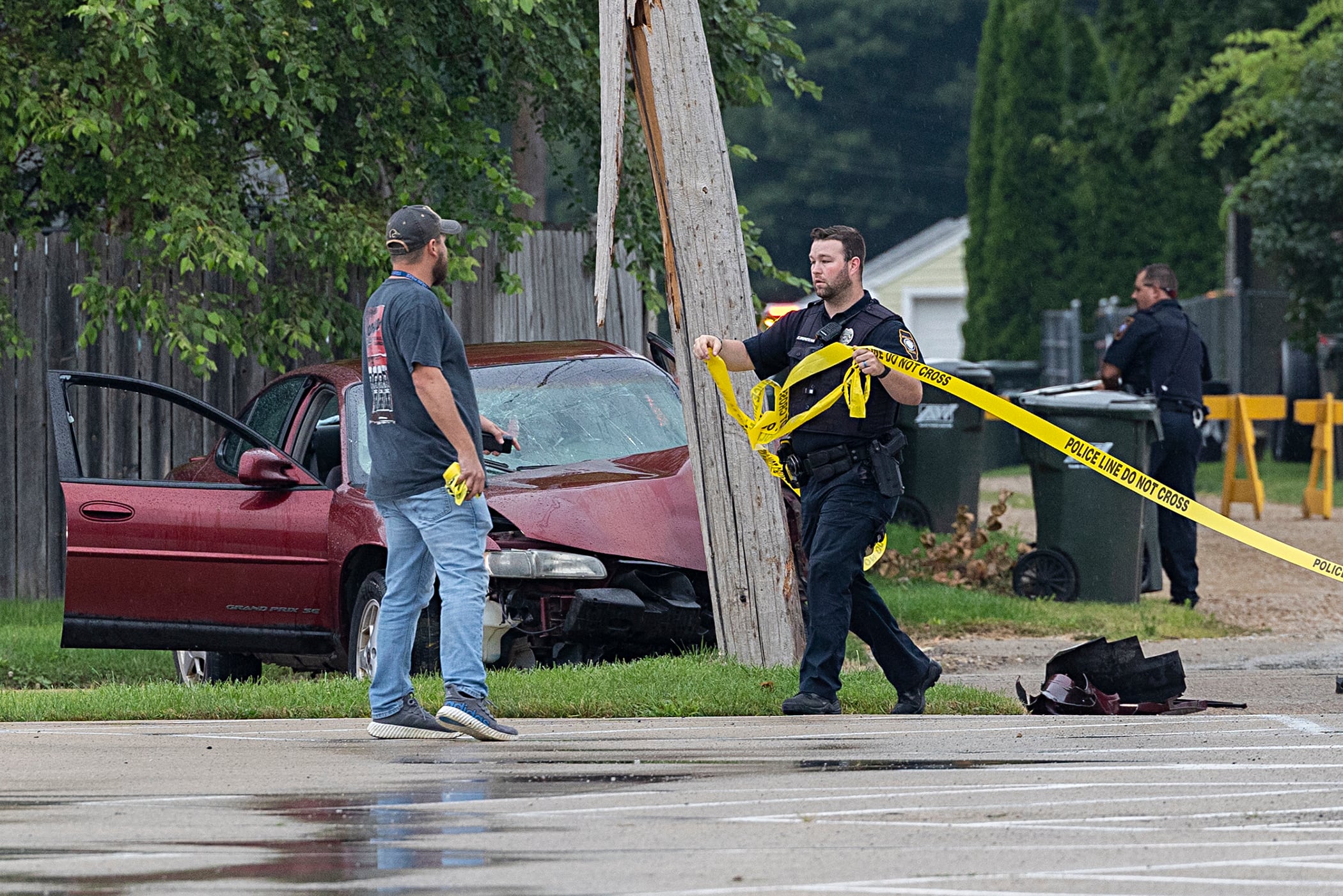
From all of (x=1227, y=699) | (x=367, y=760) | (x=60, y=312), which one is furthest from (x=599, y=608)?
(x=60, y=312)

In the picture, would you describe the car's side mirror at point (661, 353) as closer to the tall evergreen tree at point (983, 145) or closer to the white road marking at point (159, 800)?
the white road marking at point (159, 800)

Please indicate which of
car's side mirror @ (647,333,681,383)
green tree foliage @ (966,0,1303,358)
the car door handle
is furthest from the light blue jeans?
green tree foliage @ (966,0,1303,358)

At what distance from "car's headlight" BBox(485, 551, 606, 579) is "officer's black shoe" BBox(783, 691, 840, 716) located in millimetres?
1249

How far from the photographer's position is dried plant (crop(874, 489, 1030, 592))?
44.6 ft

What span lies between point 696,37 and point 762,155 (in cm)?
5452

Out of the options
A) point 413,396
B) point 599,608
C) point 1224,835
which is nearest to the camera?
point 1224,835

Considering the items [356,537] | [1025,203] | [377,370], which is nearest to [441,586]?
[377,370]

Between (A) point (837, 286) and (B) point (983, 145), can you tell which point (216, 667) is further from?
(B) point (983, 145)

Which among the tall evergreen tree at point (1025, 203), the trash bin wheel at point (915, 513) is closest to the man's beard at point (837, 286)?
the trash bin wheel at point (915, 513)

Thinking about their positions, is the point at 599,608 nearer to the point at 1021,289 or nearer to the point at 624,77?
the point at 624,77

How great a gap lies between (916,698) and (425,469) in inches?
85.5

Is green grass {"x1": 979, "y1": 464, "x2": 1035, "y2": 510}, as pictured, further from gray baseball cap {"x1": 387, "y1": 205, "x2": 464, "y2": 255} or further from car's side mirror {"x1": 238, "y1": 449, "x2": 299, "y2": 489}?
gray baseball cap {"x1": 387, "y1": 205, "x2": 464, "y2": 255}

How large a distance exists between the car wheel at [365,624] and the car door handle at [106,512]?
1185 mm

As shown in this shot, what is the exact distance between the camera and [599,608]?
28.9 feet
